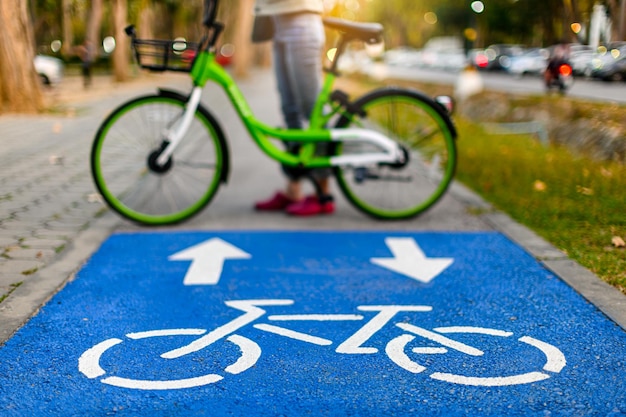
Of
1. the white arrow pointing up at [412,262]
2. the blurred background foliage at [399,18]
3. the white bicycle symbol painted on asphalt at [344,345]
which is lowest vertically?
the white arrow pointing up at [412,262]

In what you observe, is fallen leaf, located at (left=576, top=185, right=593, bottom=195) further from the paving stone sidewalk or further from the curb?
the paving stone sidewalk

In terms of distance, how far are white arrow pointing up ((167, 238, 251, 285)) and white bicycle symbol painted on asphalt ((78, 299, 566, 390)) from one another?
1.65ft

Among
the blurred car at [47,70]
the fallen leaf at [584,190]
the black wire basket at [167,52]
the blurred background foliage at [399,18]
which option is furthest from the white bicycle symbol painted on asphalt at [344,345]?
the blurred car at [47,70]

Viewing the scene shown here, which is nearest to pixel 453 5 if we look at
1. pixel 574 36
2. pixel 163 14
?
pixel 163 14

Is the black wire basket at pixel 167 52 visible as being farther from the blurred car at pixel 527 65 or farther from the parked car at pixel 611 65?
the blurred car at pixel 527 65

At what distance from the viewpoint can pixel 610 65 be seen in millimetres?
8352

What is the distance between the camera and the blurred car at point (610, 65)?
7.62 m

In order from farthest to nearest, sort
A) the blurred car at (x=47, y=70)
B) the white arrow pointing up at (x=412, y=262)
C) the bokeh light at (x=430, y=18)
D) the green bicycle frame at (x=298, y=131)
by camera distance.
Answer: the bokeh light at (x=430, y=18) < the blurred car at (x=47, y=70) < the green bicycle frame at (x=298, y=131) < the white arrow pointing up at (x=412, y=262)

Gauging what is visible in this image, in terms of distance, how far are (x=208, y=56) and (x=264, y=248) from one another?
4.58 ft

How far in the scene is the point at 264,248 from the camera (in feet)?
15.7

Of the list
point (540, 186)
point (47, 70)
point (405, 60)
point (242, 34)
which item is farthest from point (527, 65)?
point (405, 60)

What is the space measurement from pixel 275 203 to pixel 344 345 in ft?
9.35

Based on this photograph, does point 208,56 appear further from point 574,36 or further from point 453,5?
point 453,5

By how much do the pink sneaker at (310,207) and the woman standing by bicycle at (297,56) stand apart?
127 millimetres
